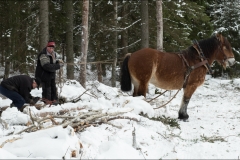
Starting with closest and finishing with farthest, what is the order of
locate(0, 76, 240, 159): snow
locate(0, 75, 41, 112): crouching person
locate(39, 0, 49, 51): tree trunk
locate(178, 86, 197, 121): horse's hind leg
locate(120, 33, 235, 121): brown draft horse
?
1. locate(0, 76, 240, 159): snow
2. locate(0, 75, 41, 112): crouching person
3. locate(120, 33, 235, 121): brown draft horse
4. locate(178, 86, 197, 121): horse's hind leg
5. locate(39, 0, 49, 51): tree trunk

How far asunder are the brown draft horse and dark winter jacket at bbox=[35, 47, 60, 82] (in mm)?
1815

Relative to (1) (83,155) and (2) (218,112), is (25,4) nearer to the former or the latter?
(2) (218,112)

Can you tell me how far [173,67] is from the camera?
6.60 m

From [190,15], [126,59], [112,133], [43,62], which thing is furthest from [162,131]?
[190,15]

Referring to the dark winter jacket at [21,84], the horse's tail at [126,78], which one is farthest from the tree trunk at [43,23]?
the horse's tail at [126,78]

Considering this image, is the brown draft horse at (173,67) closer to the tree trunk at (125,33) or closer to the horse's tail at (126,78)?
the horse's tail at (126,78)

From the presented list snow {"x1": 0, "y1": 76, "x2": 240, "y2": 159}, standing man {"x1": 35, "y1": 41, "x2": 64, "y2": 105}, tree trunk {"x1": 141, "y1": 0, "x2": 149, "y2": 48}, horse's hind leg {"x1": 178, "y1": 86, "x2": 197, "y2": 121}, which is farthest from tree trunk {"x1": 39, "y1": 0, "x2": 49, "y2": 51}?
horse's hind leg {"x1": 178, "y1": 86, "x2": 197, "y2": 121}

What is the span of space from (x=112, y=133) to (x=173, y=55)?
129 inches

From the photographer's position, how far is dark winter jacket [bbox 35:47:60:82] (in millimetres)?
6520

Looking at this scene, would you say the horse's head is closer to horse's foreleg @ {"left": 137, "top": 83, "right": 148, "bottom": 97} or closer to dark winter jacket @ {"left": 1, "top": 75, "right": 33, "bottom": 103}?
horse's foreleg @ {"left": 137, "top": 83, "right": 148, "bottom": 97}

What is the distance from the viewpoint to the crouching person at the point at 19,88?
229 inches

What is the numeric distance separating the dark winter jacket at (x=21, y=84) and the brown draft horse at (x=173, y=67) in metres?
2.29

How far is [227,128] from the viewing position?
575 centimetres

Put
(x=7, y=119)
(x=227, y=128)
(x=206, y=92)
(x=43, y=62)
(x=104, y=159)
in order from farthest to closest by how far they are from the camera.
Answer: (x=206, y=92)
(x=43, y=62)
(x=227, y=128)
(x=7, y=119)
(x=104, y=159)
